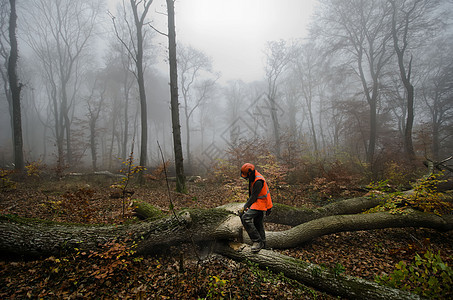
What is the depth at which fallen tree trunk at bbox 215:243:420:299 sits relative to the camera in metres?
2.68

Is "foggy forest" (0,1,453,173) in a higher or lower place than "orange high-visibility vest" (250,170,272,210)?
higher

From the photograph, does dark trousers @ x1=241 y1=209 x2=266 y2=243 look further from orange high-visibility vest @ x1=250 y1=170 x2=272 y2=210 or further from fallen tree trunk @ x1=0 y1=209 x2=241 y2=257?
fallen tree trunk @ x1=0 y1=209 x2=241 y2=257

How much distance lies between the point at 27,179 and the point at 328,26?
22.7m

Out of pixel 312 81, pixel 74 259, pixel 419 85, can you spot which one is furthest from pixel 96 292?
pixel 419 85

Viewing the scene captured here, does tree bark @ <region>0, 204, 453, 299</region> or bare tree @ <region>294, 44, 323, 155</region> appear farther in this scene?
bare tree @ <region>294, 44, 323, 155</region>

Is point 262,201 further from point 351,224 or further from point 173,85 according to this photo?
point 173,85

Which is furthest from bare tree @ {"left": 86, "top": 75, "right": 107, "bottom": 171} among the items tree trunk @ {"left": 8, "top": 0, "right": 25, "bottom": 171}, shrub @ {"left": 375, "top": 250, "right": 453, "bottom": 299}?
shrub @ {"left": 375, "top": 250, "right": 453, "bottom": 299}

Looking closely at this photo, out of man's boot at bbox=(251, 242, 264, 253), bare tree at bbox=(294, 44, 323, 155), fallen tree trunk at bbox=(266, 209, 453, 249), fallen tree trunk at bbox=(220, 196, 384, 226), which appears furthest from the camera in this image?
bare tree at bbox=(294, 44, 323, 155)

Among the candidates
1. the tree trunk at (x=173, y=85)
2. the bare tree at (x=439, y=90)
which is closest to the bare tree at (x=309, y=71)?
the bare tree at (x=439, y=90)

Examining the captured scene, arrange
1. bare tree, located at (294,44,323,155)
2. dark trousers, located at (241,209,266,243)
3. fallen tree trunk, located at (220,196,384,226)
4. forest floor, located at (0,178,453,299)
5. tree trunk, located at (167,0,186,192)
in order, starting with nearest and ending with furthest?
forest floor, located at (0,178,453,299)
dark trousers, located at (241,209,266,243)
fallen tree trunk, located at (220,196,384,226)
tree trunk, located at (167,0,186,192)
bare tree, located at (294,44,323,155)

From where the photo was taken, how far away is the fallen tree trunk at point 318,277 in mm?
2683

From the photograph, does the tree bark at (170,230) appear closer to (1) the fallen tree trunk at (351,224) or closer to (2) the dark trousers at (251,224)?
(1) the fallen tree trunk at (351,224)

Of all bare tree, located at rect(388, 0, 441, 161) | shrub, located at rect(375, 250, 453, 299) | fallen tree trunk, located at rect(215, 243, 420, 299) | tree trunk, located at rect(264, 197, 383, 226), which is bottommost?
fallen tree trunk, located at rect(215, 243, 420, 299)

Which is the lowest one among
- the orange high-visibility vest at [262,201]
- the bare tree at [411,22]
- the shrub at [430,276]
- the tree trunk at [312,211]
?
the tree trunk at [312,211]
